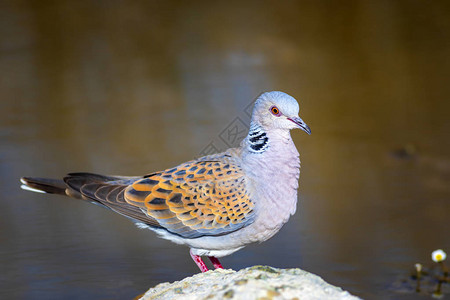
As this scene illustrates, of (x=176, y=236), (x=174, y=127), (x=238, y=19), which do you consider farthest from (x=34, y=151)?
(x=238, y=19)

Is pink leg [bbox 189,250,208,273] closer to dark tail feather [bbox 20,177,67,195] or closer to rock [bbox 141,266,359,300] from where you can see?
rock [bbox 141,266,359,300]

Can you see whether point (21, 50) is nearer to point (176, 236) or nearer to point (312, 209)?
→ point (312, 209)

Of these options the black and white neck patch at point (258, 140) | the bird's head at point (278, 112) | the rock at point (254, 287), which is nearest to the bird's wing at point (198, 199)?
the black and white neck patch at point (258, 140)

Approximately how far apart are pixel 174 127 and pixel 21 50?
9.47 ft

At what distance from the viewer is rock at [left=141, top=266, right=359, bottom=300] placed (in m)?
2.79

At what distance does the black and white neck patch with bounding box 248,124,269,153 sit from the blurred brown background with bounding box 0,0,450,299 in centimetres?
110

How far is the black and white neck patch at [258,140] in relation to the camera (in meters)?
3.82

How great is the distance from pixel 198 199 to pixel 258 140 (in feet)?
1.60

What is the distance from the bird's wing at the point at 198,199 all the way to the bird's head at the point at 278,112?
32 cm

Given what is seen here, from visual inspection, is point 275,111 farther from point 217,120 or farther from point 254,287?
point 217,120

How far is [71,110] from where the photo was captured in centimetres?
754

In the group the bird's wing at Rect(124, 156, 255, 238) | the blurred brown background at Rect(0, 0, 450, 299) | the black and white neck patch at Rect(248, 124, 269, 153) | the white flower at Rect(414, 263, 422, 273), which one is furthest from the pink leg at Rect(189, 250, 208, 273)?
the white flower at Rect(414, 263, 422, 273)

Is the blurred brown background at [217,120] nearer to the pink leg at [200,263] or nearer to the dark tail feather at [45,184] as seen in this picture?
the pink leg at [200,263]

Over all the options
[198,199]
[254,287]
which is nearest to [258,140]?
[198,199]
